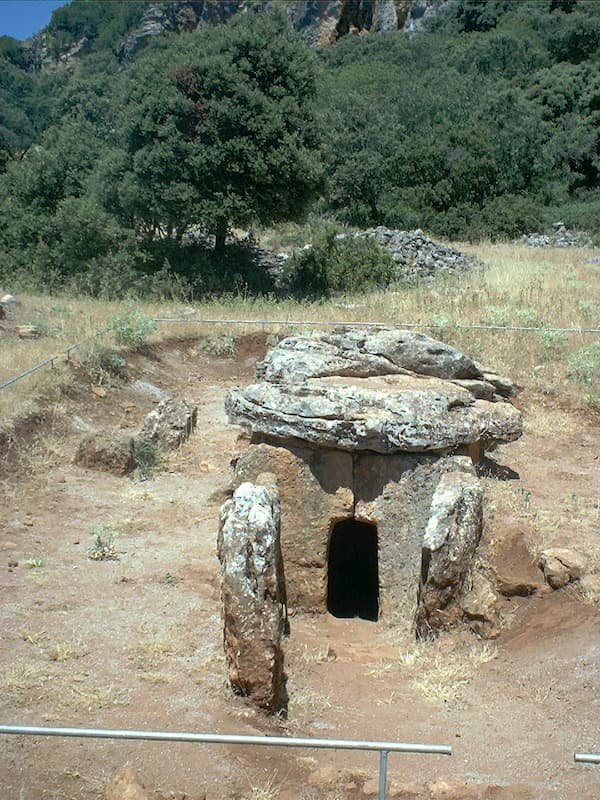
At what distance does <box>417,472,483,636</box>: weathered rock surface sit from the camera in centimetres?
744

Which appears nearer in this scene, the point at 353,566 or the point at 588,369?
the point at 353,566

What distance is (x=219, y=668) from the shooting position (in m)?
6.78

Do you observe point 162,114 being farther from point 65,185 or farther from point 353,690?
point 353,690

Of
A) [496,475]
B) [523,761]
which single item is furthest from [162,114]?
[523,761]

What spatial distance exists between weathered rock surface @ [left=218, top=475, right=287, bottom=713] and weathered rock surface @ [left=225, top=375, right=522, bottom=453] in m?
1.33

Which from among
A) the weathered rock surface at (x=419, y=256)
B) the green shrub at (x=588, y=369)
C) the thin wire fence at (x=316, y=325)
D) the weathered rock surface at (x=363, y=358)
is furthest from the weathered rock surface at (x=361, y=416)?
the weathered rock surface at (x=419, y=256)

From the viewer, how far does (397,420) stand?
7867 millimetres

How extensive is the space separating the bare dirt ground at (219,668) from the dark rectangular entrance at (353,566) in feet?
3.62

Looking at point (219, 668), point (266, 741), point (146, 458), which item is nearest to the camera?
point (266, 741)

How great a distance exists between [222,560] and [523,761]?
2474mm

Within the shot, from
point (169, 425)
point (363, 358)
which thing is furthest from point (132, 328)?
point (363, 358)

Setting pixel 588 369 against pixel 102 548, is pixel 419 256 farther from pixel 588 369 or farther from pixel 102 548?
pixel 102 548

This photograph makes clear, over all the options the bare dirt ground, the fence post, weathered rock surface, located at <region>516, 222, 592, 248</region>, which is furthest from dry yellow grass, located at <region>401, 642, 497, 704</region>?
weathered rock surface, located at <region>516, 222, 592, 248</region>

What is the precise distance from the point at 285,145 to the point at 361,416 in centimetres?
1401
